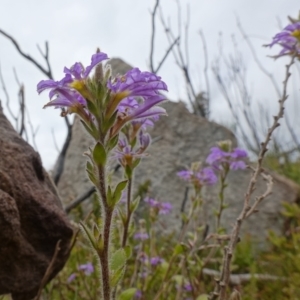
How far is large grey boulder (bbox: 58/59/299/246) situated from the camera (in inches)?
233

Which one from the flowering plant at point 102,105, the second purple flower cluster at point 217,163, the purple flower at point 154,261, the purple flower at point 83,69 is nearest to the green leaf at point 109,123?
the flowering plant at point 102,105

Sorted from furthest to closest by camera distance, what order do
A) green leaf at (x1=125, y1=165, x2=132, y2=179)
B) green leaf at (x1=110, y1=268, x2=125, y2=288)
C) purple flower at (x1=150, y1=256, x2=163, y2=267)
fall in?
purple flower at (x1=150, y1=256, x2=163, y2=267)
green leaf at (x1=125, y1=165, x2=132, y2=179)
green leaf at (x1=110, y1=268, x2=125, y2=288)

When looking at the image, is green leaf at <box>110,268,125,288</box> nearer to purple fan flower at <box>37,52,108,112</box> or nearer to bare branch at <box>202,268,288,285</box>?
purple fan flower at <box>37,52,108,112</box>

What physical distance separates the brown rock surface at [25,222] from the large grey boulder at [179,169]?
3.86m

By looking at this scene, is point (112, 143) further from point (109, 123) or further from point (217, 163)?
point (217, 163)

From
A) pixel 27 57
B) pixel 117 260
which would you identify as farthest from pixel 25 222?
pixel 27 57

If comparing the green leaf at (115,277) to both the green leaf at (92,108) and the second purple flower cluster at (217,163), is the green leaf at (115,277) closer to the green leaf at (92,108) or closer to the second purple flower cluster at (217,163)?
the green leaf at (92,108)

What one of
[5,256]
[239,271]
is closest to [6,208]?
[5,256]

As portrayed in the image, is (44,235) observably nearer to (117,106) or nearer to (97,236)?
(97,236)

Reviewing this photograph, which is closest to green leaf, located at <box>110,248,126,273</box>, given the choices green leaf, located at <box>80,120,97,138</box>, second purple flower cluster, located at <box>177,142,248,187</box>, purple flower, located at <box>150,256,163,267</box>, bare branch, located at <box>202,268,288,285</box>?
green leaf, located at <box>80,120,97,138</box>

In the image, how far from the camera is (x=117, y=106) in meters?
1.09

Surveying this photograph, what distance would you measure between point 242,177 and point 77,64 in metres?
5.24

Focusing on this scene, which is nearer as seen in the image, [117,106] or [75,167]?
[117,106]

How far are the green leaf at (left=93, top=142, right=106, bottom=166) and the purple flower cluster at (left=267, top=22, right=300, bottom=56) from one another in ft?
3.72
